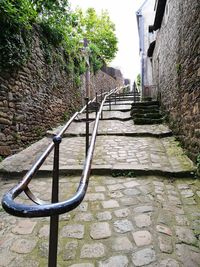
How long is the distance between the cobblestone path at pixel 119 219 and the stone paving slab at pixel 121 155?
0.02 meters

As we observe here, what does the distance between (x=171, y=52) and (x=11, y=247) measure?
5054mm

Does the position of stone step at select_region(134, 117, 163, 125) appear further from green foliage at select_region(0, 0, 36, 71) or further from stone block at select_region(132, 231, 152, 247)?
stone block at select_region(132, 231, 152, 247)

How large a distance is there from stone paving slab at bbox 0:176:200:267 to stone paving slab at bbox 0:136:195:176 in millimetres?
624

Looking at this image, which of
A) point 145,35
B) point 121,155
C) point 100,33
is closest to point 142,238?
point 121,155

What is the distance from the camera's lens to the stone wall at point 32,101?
4082mm

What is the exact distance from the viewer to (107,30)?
55.4 feet

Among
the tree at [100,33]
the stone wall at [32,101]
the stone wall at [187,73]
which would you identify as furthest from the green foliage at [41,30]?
the tree at [100,33]

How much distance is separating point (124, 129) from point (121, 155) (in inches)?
79.7

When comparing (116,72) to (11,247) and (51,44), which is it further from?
(11,247)

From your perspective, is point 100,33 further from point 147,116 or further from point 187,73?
point 187,73

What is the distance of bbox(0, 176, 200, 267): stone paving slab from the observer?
1.51 m

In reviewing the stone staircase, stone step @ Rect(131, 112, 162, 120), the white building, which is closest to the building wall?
the white building

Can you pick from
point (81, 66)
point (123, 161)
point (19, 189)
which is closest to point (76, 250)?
point (19, 189)

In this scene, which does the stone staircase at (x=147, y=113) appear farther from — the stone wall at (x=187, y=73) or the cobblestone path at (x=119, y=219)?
the cobblestone path at (x=119, y=219)
